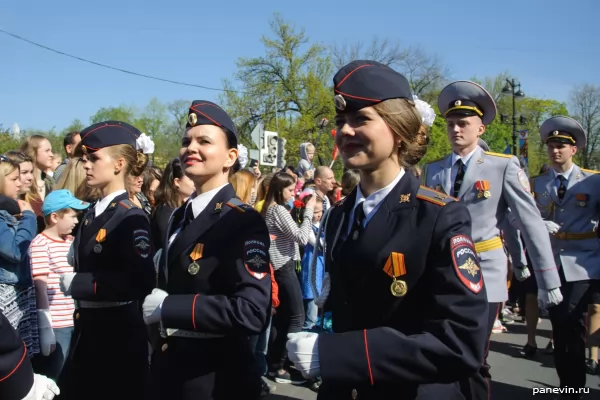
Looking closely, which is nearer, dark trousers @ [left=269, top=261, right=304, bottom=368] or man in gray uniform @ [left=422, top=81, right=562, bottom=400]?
man in gray uniform @ [left=422, top=81, right=562, bottom=400]

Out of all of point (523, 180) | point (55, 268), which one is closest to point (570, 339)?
point (523, 180)

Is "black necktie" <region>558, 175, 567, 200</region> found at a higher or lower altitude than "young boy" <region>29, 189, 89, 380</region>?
higher

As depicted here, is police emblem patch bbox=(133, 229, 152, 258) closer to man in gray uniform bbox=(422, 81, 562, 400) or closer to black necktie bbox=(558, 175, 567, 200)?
man in gray uniform bbox=(422, 81, 562, 400)

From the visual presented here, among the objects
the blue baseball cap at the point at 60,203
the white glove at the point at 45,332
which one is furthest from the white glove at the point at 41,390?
the blue baseball cap at the point at 60,203

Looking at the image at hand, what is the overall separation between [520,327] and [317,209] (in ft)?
13.7

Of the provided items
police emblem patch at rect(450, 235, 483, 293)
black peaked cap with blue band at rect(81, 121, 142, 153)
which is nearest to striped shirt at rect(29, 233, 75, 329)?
black peaked cap with blue band at rect(81, 121, 142, 153)

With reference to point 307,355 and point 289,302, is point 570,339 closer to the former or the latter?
point 289,302

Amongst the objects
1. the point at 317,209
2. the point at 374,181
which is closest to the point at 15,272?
the point at 374,181

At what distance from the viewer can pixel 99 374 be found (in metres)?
3.45

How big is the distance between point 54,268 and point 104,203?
4.37 ft

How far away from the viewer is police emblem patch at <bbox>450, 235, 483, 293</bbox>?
1.85 m

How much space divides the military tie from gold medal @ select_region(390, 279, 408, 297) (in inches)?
9.7

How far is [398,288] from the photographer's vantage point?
1.90 m

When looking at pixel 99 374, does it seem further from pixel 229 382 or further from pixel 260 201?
pixel 260 201
